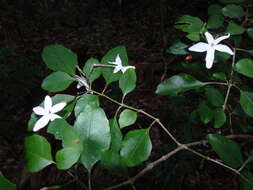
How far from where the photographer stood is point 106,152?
22.8 inches

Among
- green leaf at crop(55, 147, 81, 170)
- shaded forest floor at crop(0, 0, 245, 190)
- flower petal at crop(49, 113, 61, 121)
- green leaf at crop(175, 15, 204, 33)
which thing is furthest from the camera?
shaded forest floor at crop(0, 0, 245, 190)

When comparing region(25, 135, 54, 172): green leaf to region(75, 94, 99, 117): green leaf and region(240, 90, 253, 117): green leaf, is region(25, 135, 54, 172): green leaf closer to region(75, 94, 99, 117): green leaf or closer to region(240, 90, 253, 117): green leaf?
region(75, 94, 99, 117): green leaf

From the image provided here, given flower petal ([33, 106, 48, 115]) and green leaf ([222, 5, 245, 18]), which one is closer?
flower petal ([33, 106, 48, 115])

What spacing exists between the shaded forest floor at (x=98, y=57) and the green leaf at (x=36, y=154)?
72mm

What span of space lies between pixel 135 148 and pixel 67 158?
142 millimetres

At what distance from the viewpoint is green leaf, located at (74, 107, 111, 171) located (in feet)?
1.77

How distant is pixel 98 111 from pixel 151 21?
12.4 feet

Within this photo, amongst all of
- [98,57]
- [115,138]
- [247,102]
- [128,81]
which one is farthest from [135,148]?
[98,57]

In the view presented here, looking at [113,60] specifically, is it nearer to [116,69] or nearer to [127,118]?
[116,69]

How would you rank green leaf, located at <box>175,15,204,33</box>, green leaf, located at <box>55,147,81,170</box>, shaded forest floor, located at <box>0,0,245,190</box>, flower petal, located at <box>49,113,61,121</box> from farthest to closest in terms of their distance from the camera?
shaded forest floor, located at <box>0,0,245,190</box> → green leaf, located at <box>175,15,204,33</box> → flower petal, located at <box>49,113,61,121</box> → green leaf, located at <box>55,147,81,170</box>

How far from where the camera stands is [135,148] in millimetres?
590

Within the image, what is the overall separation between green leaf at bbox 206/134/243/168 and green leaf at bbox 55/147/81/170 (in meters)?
0.26

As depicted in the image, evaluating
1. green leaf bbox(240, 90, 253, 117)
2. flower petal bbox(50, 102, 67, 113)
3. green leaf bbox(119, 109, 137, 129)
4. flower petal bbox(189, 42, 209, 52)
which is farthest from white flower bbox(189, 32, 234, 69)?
flower petal bbox(50, 102, 67, 113)

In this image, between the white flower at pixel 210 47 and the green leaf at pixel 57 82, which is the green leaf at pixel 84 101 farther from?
the white flower at pixel 210 47
